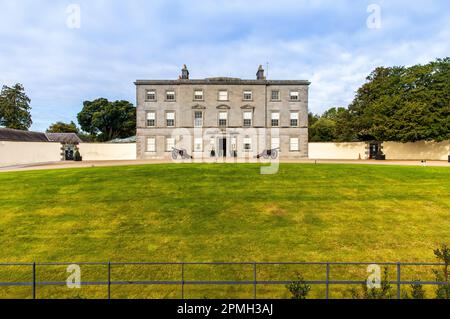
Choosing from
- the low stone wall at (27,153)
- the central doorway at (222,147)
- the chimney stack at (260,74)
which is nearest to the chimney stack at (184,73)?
the central doorway at (222,147)

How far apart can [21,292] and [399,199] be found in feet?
57.5

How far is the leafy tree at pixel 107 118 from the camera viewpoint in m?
67.4

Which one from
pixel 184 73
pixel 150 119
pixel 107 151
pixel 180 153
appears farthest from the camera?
pixel 107 151

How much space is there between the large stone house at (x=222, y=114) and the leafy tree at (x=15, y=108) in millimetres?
40483

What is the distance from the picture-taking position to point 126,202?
14.1 meters

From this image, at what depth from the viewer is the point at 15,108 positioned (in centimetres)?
5825

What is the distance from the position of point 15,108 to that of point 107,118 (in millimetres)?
19111

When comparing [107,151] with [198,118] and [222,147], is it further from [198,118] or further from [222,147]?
[222,147]

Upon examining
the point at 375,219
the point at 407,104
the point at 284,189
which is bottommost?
the point at 375,219

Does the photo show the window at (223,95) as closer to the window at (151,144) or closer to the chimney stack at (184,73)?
the chimney stack at (184,73)

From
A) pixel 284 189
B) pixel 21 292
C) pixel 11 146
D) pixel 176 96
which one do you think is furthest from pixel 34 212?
pixel 176 96

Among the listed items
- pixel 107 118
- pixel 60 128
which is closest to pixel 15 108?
pixel 60 128

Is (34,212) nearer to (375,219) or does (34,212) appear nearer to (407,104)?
(375,219)

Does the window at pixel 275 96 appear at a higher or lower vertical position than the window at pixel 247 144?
higher
